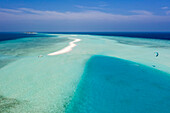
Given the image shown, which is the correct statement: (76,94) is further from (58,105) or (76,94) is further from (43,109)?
(43,109)

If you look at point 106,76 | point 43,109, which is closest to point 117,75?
point 106,76

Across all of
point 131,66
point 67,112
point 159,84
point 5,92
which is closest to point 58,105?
point 67,112

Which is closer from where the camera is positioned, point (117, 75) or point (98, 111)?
point (98, 111)

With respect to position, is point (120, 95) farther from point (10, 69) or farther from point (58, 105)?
point (10, 69)

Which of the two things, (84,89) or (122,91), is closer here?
(122,91)

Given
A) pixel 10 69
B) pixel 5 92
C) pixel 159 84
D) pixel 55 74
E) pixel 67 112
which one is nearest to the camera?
pixel 67 112

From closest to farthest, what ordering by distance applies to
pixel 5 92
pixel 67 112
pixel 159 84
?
1. pixel 67 112
2. pixel 5 92
3. pixel 159 84
